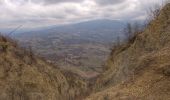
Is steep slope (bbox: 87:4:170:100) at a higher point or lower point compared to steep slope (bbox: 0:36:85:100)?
higher

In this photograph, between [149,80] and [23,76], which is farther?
[23,76]

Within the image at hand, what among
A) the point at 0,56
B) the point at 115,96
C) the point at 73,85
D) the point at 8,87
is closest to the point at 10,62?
the point at 0,56

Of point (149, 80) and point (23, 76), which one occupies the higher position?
point (149, 80)

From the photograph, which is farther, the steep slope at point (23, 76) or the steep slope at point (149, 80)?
the steep slope at point (23, 76)

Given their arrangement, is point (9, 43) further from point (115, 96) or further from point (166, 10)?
point (115, 96)

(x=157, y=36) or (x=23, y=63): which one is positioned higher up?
(x=157, y=36)

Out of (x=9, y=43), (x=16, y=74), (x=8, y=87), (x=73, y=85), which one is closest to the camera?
(x=8, y=87)

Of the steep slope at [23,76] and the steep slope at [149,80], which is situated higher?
the steep slope at [149,80]

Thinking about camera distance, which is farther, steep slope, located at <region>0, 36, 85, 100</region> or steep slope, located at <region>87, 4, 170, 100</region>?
steep slope, located at <region>0, 36, 85, 100</region>
